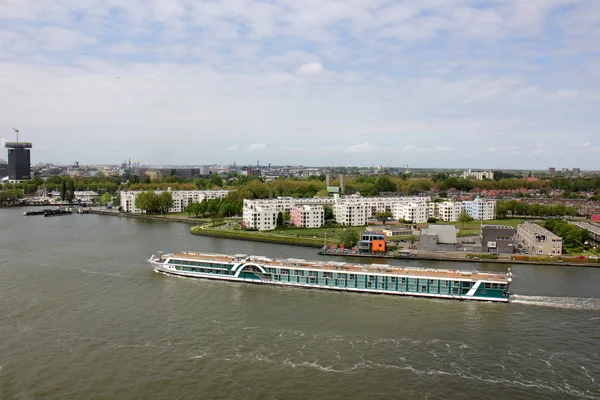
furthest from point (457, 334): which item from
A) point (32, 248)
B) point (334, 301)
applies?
point (32, 248)

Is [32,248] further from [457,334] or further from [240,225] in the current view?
[457,334]

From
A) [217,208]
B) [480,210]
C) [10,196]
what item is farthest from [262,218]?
[10,196]

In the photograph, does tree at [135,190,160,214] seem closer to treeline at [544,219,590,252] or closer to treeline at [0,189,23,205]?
treeline at [0,189,23,205]

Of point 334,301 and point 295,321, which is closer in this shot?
point 295,321

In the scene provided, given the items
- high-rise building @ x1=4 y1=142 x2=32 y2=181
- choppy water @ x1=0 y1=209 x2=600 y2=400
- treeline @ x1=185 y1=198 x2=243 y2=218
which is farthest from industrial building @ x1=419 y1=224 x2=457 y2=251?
high-rise building @ x1=4 y1=142 x2=32 y2=181

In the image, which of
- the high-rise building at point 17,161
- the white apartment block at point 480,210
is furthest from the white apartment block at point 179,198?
the high-rise building at point 17,161

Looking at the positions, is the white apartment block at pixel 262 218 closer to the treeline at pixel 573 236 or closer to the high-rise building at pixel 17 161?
the treeline at pixel 573 236
